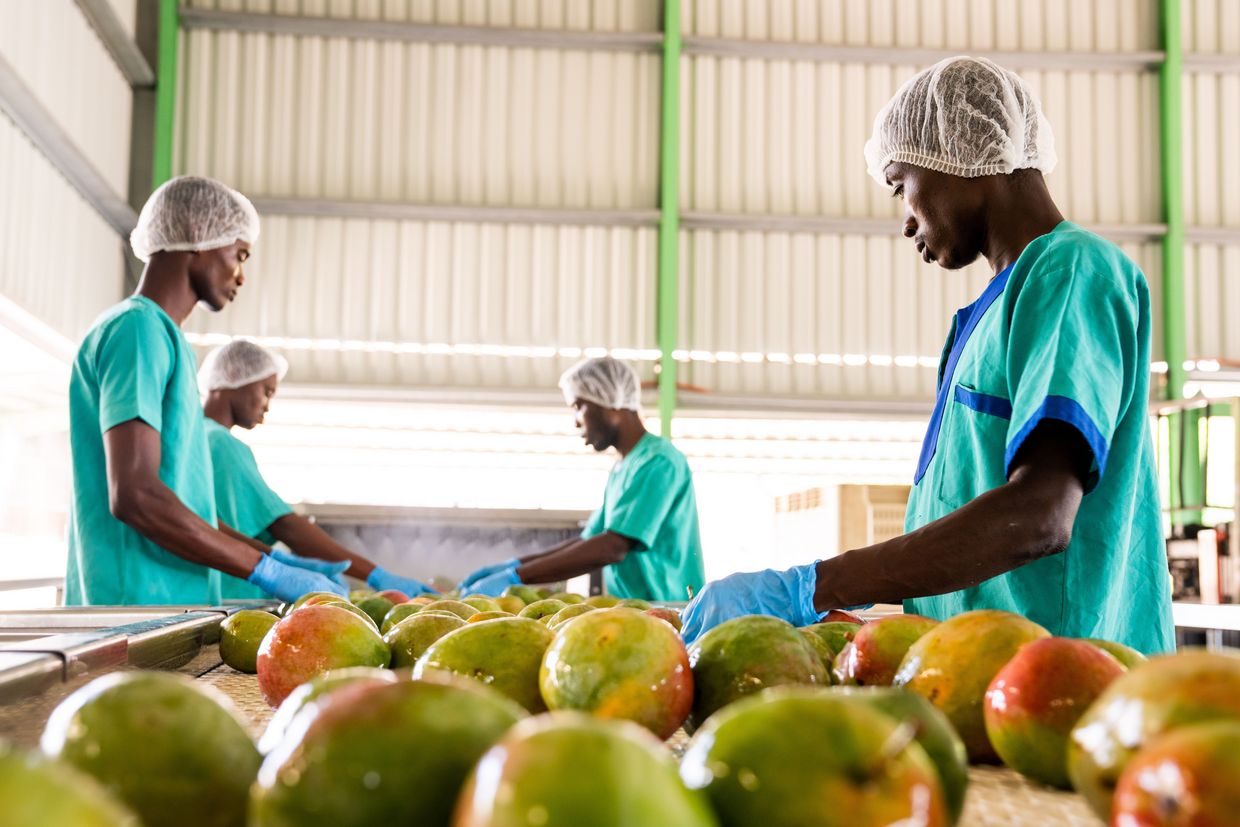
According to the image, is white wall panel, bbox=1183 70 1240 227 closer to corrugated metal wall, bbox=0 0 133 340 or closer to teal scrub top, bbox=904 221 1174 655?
teal scrub top, bbox=904 221 1174 655

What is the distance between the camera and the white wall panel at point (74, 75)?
5.74 metres

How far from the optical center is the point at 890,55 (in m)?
8.31

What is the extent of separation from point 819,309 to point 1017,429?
682cm

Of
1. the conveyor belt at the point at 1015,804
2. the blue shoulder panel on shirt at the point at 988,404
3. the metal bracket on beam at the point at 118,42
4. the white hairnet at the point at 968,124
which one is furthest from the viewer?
the metal bracket on beam at the point at 118,42

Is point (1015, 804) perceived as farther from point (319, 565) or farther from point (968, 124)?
point (319, 565)

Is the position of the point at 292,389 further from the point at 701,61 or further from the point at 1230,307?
the point at 1230,307

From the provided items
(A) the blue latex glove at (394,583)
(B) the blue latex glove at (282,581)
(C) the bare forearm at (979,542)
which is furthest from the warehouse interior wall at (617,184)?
(C) the bare forearm at (979,542)

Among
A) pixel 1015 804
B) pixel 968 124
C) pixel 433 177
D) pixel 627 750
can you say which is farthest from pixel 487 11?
pixel 627 750

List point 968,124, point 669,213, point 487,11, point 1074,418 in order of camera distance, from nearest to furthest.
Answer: point 1074,418 < point 968,124 < point 669,213 < point 487,11

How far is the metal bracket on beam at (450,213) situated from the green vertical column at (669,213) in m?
0.17

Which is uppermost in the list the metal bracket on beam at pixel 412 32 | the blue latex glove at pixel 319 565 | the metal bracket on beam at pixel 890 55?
the metal bracket on beam at pixel 412 32

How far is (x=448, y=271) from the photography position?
8.16 m

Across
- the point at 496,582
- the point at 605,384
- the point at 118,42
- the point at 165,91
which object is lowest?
the point at 496,582

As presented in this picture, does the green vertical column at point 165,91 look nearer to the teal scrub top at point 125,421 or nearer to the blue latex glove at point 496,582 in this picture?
the blue latex glove at point 496,582
